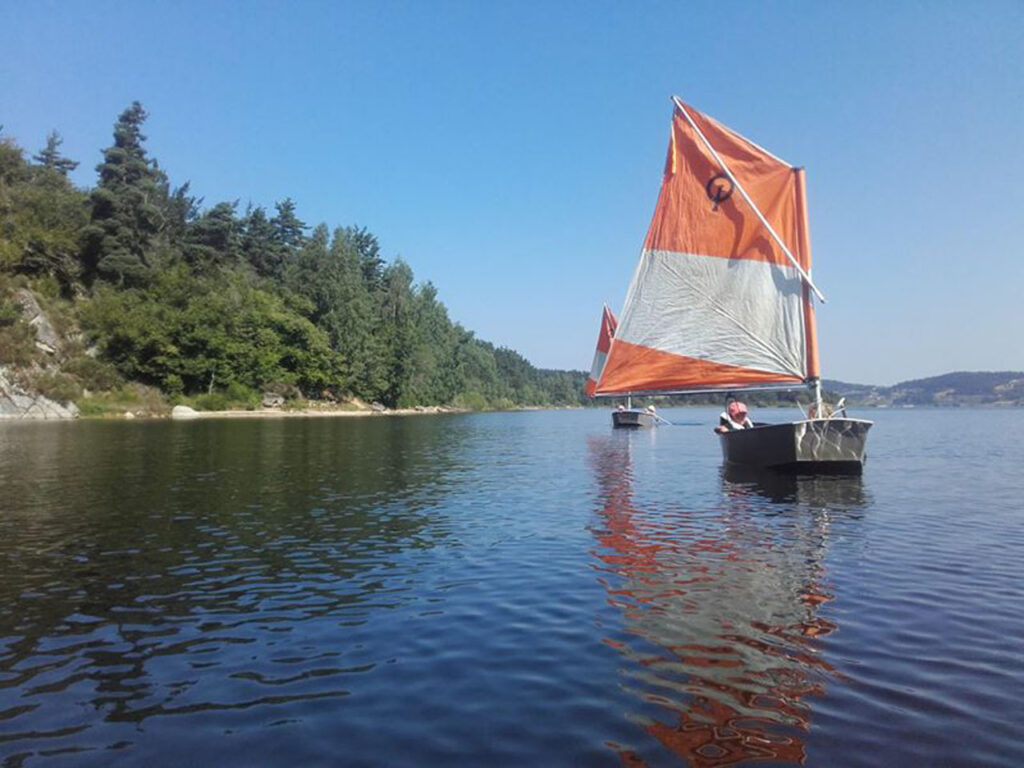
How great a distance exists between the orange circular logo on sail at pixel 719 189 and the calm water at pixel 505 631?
14.1 meters

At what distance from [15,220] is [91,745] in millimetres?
116805

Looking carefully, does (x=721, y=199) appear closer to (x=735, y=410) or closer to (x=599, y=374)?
(x=735, y=410)

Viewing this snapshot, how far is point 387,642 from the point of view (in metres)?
9.18

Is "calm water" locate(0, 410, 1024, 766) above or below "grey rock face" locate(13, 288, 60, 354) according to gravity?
below

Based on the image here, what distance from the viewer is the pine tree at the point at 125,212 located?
339 ft

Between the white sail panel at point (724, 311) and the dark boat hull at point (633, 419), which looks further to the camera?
the dark boat hull at point (633, 419)

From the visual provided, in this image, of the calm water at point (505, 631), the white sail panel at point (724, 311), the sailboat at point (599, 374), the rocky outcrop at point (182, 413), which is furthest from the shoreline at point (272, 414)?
the calm water at point (505, 631)

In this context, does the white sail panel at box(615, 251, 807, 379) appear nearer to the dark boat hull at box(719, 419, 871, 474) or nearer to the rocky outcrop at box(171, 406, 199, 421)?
the dark boat hull at box(719, 419, 871, 474)

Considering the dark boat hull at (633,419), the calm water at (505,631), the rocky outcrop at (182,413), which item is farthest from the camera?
the rocky outcrop at (182,413)

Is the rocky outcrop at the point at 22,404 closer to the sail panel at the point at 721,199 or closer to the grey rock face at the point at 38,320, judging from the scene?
the grey rock face at the point at 38,320

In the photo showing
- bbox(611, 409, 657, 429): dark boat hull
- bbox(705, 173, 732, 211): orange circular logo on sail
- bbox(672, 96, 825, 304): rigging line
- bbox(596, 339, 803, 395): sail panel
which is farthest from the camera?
bbox(611, 409, 657, 429): dark boat hull

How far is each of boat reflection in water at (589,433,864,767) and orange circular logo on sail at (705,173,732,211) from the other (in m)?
14.5

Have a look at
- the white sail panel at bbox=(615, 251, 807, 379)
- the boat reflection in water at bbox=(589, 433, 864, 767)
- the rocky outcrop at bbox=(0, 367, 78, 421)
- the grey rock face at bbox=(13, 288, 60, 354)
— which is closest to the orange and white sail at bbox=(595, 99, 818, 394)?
the white sail panel at bbox=(615, 251, 807, 379)

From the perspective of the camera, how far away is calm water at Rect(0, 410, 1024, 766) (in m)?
6.42
